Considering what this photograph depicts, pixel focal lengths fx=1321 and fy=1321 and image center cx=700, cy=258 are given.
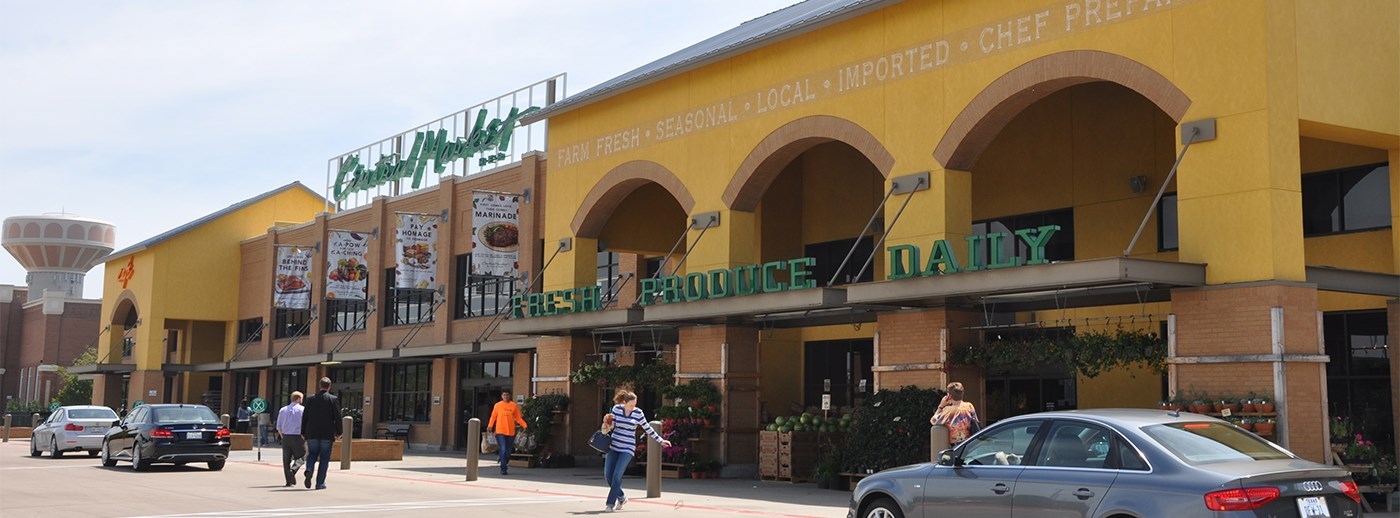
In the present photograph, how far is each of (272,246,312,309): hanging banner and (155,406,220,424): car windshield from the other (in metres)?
21.4

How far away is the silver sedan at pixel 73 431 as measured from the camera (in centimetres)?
3212

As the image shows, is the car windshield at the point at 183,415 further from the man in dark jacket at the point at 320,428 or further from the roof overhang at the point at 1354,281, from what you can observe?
the roof overhang at the point at 1354,281

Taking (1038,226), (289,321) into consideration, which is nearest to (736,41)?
(1038,226)

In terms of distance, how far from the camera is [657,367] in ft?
88.8

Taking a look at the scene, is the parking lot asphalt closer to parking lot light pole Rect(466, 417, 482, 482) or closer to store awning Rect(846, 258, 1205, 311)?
parking lot light pole Rect(466, 417, 482, 482)

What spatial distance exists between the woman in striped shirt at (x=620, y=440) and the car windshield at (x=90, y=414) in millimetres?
20936

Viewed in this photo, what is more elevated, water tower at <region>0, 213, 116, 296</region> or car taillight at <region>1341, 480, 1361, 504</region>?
water tower at <region>0, 213, 116, 296</region>

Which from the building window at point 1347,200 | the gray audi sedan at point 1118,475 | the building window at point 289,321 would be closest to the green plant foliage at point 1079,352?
the building window at point 1347,200

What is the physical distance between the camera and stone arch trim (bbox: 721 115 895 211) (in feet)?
73.5

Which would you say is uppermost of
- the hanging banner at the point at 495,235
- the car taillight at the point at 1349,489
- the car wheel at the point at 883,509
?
the hanging banner at the point at 495,235

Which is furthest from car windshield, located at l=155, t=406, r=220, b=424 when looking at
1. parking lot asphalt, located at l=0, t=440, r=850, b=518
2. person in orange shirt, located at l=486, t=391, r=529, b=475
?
person in orange shirt, located at l=486, t=391, r=529, b=475

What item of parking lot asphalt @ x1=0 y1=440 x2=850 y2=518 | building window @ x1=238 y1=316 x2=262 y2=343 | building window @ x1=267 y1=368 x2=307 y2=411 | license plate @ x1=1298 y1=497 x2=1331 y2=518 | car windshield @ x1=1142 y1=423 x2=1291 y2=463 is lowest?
parking lot asphalt @ x1=0 y1=440 x2=850 y2=518

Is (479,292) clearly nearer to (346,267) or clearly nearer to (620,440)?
→ (346,267)

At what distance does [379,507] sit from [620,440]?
3.30m
